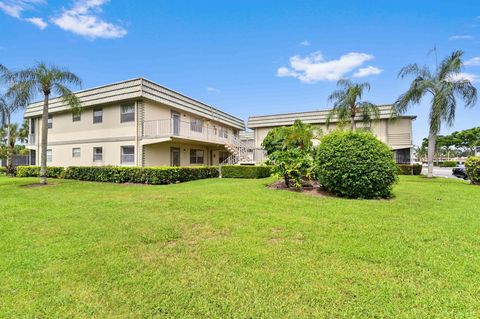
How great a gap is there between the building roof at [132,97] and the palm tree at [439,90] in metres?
15.4

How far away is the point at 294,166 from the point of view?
33.7ft

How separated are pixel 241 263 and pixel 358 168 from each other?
610 centimetres

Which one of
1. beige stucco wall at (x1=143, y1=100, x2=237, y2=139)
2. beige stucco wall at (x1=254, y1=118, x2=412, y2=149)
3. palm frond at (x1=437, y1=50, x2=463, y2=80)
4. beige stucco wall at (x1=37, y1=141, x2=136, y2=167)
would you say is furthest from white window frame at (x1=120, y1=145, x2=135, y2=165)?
palm frond at (x1=437, y1=50, x2=463, y2=80)

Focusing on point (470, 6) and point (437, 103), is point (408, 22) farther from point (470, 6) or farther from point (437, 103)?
point (437, 103)

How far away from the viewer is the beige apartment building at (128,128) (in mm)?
16453

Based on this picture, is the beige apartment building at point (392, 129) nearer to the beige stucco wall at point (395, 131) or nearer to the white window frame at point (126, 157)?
the beige stucco wall at point (395, 131)

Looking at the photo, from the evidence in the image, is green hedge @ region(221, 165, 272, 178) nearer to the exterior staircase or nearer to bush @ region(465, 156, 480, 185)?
the exterior staircase

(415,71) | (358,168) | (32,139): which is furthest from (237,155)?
(32,139)

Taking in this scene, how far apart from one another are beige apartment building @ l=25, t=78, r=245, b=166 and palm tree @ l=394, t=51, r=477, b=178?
13.1m

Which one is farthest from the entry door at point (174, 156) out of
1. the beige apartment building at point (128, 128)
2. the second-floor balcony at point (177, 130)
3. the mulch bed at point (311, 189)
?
the mulch bed at point (311, 189)

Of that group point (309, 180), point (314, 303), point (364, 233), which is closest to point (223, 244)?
point (314, 303)

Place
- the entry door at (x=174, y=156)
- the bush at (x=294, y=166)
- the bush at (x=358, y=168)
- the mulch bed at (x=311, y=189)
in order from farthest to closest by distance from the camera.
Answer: the entry door at (x=174, y=156) → the bush at (x=294, y=166) → the mulch bed at (x=311, y=189) → the bush at (x=358, y=168)

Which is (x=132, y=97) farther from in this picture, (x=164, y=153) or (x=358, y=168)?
(x=358, y=168)

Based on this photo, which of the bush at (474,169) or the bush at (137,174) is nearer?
the bush at (474,169)
